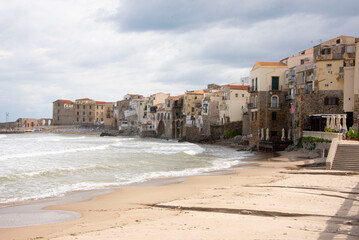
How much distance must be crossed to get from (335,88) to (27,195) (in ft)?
102

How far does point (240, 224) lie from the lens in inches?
352

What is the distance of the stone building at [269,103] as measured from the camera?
45.0 metres

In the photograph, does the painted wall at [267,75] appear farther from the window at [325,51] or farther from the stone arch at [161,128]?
the stone arch at [161,128]

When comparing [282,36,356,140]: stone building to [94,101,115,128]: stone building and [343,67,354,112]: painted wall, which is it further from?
[94,101,115,128]: stone building

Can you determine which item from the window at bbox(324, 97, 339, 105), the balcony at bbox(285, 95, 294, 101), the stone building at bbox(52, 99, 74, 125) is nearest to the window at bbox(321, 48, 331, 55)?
the window at bbox(324, 97, 339, 105)

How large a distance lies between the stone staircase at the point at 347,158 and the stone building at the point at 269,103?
67.0 ft

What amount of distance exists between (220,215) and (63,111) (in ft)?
482

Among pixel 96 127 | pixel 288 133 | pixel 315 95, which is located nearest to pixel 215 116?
pixel 288 133

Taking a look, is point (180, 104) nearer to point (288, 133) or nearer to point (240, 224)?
point (288, 133)

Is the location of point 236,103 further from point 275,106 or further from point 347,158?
point 347,158

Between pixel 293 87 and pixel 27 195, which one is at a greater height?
pixel 293 87

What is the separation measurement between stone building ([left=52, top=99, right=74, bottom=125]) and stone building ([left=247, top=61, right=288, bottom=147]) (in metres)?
114

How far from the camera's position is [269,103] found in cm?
4566

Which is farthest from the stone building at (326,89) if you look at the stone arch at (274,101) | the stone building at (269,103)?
the stone arch at (274,101)
